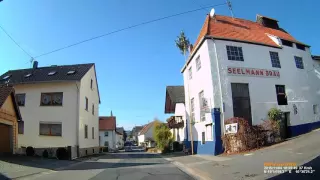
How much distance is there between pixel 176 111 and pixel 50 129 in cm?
1810

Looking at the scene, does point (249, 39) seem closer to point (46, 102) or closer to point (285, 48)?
point (285, 48)

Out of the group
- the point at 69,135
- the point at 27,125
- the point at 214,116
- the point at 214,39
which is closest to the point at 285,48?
the point at 214,39

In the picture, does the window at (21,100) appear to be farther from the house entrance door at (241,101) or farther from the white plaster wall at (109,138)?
the white plaster wall at (109,138)

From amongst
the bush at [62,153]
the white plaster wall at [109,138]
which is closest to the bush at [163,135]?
the bush at [62,153]

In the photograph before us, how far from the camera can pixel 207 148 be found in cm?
2267

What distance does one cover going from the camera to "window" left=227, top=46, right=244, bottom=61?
22.6 m

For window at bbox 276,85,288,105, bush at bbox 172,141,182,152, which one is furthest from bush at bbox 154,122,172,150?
window at bbox 276,85,288,105

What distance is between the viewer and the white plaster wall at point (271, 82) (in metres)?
22.0

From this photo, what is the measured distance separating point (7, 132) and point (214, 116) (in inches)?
596

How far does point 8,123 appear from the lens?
1973 cm

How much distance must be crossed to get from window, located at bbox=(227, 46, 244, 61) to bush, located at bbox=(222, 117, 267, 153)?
549cm

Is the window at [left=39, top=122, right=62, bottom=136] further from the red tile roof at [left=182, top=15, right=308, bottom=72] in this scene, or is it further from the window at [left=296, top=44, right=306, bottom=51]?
the window at [left=296, top=44, right=306, bottom=51]

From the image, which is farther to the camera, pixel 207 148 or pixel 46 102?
pixel 46 102

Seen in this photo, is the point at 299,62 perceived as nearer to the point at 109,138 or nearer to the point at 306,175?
the point at 306,175
